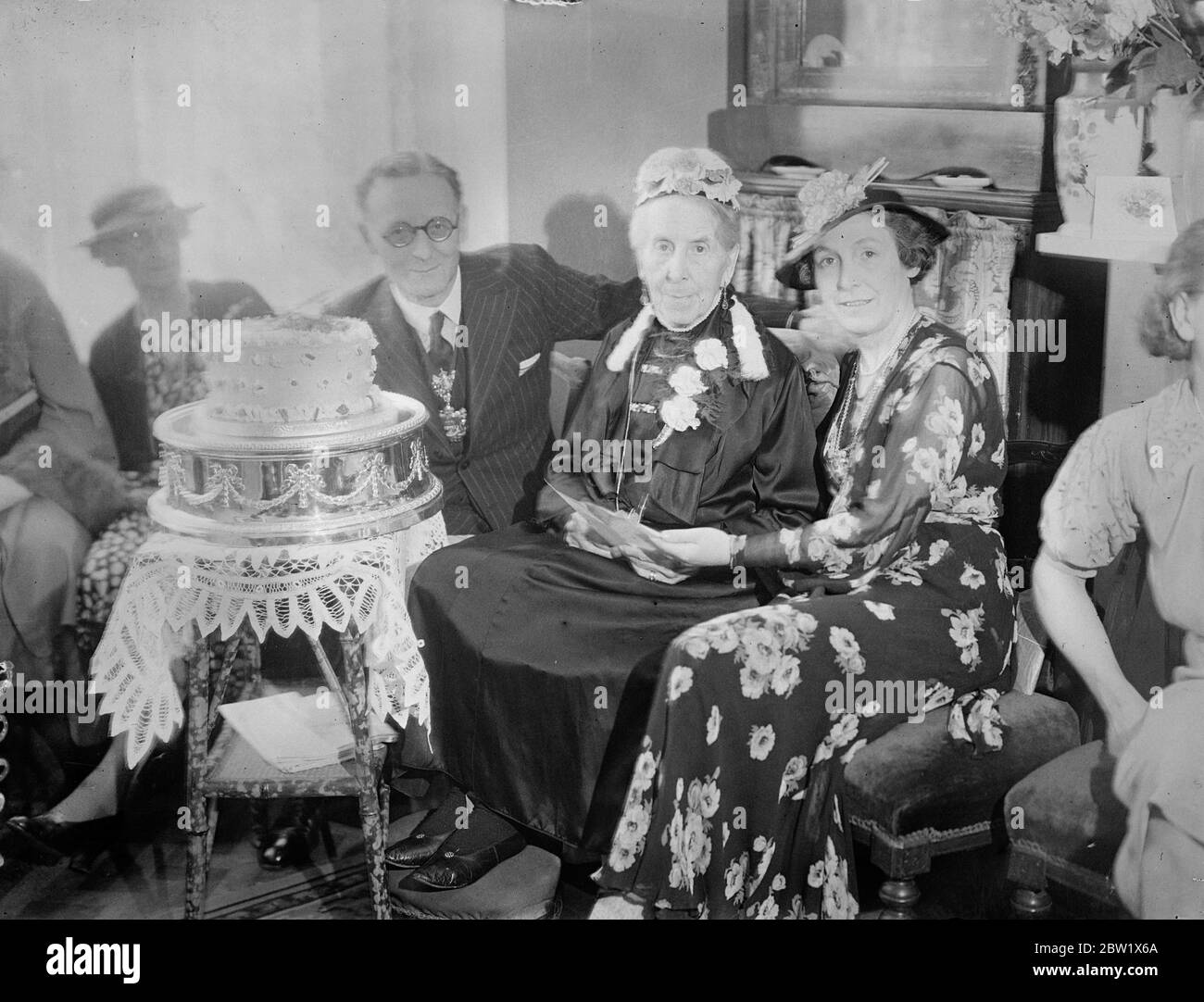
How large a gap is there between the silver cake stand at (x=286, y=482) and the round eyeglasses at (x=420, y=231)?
400mm

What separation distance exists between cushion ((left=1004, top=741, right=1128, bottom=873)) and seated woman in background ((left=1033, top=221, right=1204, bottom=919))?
0.10ft

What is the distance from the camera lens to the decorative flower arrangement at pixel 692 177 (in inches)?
115

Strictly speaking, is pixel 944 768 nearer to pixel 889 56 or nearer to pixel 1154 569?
pixel 1154 569

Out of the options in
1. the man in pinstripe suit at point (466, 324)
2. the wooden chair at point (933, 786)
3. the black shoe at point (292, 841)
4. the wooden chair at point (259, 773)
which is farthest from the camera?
the black shoe at point (292, 841)

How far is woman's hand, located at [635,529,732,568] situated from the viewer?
9.64ft

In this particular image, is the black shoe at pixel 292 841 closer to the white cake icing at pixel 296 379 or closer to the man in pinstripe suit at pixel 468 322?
the man in pinstripe suit at pixel 468 322

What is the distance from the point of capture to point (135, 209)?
301 cm

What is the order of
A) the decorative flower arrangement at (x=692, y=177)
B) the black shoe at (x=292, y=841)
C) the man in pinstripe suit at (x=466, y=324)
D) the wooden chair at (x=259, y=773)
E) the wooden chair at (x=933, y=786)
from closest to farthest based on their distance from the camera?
1. the wooden chair at (x=933, y=786)
2. the wooden chair at (x=259, y=773)
3. the decorative flower arrangement at (x=692, y=177)
4. the man in pinstripe suit at (x=466, y=324)
5. the black shoe at (x=292, y=841)

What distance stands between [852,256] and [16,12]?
69.7 inches

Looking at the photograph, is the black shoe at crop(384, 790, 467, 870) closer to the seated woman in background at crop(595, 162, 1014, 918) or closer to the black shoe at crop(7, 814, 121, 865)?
the seated woman in background at crop(595, 162, 1014, 918)

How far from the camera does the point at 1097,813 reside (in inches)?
107

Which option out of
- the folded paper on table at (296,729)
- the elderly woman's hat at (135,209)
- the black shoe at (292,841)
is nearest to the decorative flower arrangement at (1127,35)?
the elderly woman's hat at (135,209)

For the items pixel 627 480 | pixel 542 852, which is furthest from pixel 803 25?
pixel 542 852

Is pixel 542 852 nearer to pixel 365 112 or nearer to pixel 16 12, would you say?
pixel 365 112
